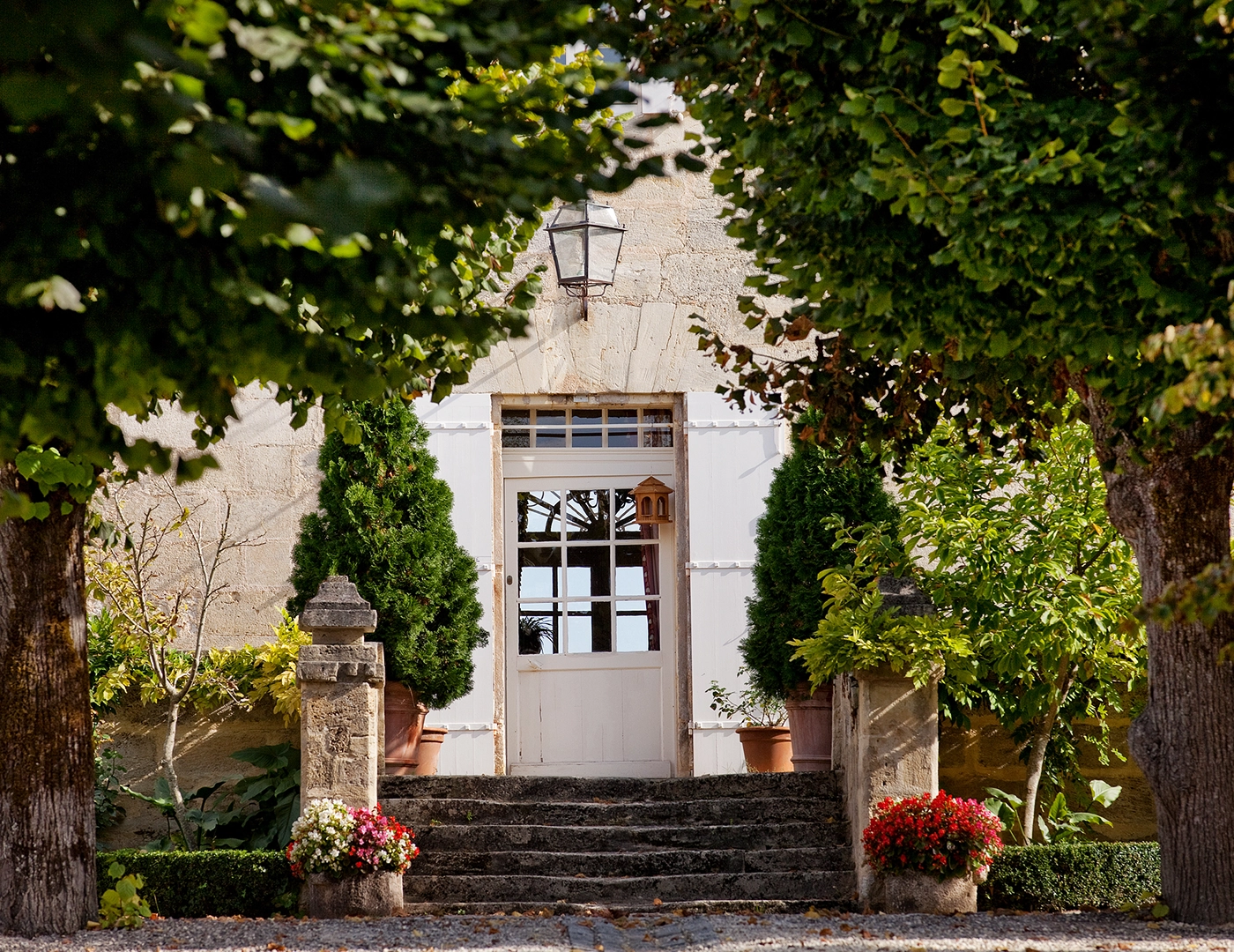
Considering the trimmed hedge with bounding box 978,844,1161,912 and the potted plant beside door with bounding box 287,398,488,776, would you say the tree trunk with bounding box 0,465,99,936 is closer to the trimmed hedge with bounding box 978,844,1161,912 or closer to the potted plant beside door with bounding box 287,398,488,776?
the potted plant beside door with bounding box 287,398,488,776

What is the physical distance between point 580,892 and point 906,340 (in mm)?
3623

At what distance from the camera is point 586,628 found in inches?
360

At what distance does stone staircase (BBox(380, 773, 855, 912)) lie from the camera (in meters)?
6.62

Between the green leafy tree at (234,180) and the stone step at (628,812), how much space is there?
14.8 ft

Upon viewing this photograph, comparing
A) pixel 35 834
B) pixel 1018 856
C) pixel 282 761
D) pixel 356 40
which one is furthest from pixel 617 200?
pixel 356 40

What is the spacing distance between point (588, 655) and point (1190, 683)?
183 inches

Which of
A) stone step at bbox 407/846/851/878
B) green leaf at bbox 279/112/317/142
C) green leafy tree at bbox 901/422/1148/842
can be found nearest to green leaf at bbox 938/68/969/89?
green leaf at bbox 279/112/317/142

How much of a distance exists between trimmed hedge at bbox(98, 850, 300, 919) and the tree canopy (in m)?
4.32

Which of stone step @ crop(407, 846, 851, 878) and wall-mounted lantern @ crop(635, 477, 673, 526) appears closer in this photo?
stone step @ crop(407, 846, 851, 878)

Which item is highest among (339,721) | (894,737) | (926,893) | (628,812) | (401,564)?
(401,564)

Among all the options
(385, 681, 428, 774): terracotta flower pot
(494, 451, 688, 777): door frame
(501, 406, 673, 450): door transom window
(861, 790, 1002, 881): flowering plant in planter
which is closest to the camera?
(861, 790, 1002, 881): flowering plant in planter

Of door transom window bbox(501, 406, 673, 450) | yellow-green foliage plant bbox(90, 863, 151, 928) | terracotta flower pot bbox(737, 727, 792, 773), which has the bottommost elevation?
yellow-green foliage plant bbox(90, 863, 151, 928)

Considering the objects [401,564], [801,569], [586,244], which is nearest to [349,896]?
[401,564]

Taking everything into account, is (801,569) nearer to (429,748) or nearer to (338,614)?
(429,748)
